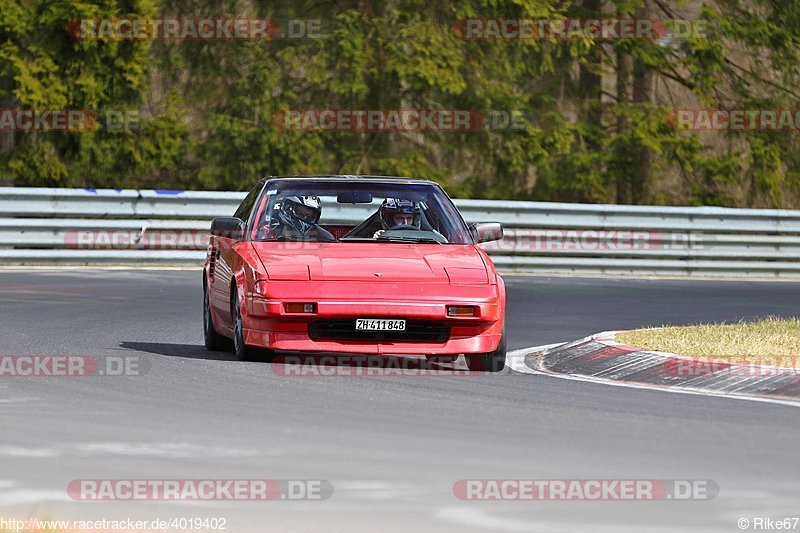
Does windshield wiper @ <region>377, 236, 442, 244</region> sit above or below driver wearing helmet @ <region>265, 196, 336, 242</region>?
below

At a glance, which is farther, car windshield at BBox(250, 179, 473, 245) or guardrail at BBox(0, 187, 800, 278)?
guardrail at BBox(0, 187, 800, 278)

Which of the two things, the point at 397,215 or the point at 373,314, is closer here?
the point at 373,314

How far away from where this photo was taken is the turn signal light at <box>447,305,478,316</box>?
11555mm

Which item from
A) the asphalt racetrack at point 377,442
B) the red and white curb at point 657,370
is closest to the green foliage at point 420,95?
the asphalt racetrack at point 377,442

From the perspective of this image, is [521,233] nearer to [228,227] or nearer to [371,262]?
[228,227]

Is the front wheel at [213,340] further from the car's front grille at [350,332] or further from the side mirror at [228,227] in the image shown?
the car's front grille at [350,332]

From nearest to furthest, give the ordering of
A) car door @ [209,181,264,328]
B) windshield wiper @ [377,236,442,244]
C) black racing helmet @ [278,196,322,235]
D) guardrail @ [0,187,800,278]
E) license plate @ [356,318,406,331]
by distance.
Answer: license plate @ [356,318,406,331]
car door @ [209,181,264,328]
windshield wiper @ [377,236,442,244]
black racing helmet @ [278,196,322,235]
guardrail @ [0,187,800,278]

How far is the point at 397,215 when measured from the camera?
1326 cm

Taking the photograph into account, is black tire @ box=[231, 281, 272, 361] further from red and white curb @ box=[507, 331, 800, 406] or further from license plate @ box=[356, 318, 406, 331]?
red and white curb @ box=[507, 331, 800, 406]

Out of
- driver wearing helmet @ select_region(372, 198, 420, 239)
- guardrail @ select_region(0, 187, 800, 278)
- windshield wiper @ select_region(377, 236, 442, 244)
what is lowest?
guardrail @ select_region(0, 187, 800, 278)

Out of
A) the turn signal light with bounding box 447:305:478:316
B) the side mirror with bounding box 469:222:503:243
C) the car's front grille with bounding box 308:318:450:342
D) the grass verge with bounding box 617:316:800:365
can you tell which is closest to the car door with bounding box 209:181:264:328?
the car's front grille with bounding box 308:318:450:342

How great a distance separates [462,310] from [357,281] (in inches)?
28.6

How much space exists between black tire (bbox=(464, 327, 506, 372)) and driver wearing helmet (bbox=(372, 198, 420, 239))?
161 centimetres

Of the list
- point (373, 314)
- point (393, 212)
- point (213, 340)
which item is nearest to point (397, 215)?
point (393, 212)
